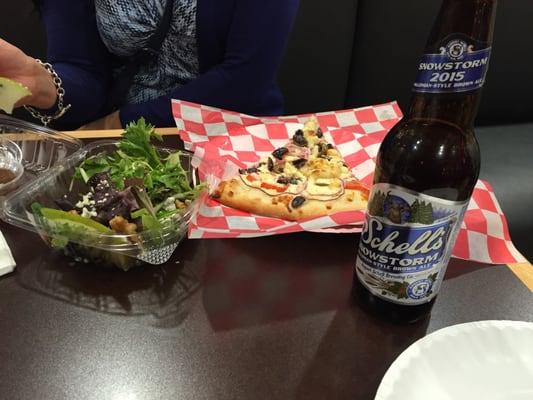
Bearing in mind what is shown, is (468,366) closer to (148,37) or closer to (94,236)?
(94,236)

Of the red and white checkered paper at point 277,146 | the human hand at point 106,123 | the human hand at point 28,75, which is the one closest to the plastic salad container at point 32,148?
the human hand at point 28,75

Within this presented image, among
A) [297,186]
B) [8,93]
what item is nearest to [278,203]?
[297,186]

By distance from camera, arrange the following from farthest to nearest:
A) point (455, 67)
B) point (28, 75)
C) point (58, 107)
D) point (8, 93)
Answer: point (58, 107)
point (28, 75)
point (8, 93)
point (455, 67)

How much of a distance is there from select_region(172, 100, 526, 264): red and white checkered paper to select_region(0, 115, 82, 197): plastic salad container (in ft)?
0.80

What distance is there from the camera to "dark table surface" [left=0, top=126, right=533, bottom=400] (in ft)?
1.69

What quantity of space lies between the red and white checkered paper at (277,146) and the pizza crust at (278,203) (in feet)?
0.06

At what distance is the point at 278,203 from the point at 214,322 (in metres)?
0.31

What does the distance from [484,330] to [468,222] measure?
0.30m

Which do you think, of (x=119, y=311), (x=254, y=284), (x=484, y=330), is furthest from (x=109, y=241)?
(x=484, y=330)

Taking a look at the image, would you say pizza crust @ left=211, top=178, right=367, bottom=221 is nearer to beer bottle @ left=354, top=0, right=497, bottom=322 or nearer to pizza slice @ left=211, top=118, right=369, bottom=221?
pizza slice @ left=211, top=118, right=369, bottom=221

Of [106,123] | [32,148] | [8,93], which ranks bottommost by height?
[106,123]

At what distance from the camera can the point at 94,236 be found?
63 cm

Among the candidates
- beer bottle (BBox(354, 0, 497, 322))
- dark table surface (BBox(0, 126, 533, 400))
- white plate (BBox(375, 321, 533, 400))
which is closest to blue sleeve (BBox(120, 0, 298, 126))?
dark table surface (BBox(0, 126, 533, 400))

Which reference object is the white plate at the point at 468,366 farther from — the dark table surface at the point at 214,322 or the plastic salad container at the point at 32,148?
the plastic salad container at the point at 32,148
